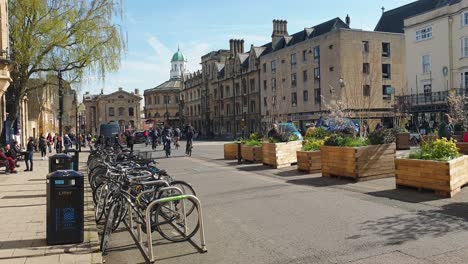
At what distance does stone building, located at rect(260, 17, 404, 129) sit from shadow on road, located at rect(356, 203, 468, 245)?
36855mm

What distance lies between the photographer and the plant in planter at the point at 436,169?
33.0 feet

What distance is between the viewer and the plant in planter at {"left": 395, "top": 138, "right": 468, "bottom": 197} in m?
10.0

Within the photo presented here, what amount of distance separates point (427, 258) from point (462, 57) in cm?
4128

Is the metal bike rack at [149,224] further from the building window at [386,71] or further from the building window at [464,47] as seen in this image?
the building window at [386,71]

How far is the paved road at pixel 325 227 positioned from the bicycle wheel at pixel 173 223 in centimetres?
25

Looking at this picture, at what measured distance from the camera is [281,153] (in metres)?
17.8

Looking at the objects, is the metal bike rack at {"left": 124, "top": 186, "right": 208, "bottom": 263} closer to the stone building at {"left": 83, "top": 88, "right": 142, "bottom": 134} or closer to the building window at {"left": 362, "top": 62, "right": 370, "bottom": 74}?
the building window at {"left": 362, "top": 62, "right": 370, "bottom": 74}

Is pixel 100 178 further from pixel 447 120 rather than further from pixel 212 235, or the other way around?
pixel 447 120

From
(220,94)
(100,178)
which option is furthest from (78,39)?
(220,94)

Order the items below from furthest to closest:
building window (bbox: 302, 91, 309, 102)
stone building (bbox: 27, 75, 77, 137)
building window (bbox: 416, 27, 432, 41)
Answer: building window (bbox: 302, 91, 309, 102) < building window (bbox: 416, 27, 432, 41) < stone building (bbox: 27, 75, 77, 137)

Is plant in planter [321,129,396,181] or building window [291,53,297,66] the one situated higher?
building window [291,53,297,66]

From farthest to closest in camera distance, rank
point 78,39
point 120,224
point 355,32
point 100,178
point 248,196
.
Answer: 1. point 355,32
2. point 78,39
3. point 248,196
4. point 100,178
5. point 120,224

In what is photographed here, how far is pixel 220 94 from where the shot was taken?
86.8 m

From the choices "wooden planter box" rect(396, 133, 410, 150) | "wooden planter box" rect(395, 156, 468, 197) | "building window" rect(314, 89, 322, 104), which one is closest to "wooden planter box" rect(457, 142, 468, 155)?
"wooden planter box" rect(395, 156, 468, 197)
